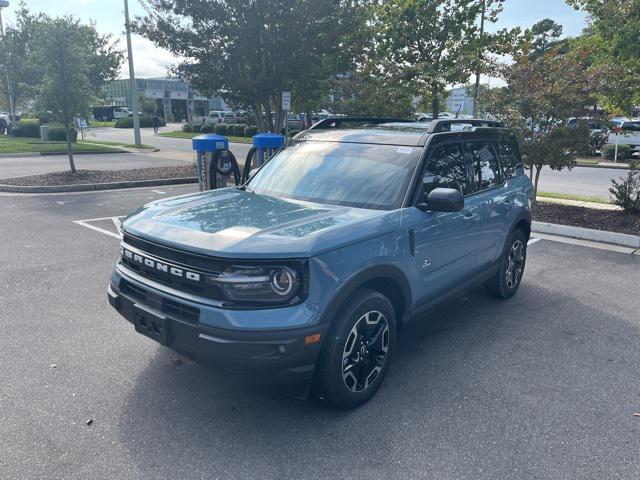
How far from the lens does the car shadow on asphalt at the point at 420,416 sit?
9.52ft

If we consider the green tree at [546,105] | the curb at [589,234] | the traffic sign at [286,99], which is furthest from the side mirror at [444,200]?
the traffic sign at [286,99]

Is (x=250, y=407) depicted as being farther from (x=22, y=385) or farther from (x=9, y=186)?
(x=9, y=186)

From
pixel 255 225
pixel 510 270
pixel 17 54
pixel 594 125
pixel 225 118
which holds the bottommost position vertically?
pixel 510 270

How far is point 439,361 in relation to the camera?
412 centimetres

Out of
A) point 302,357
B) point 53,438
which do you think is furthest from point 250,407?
point 53,438

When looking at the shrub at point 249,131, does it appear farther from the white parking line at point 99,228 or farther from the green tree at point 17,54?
the white parking line at point 99,228

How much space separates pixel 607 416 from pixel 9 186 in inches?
521

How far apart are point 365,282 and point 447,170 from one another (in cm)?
150

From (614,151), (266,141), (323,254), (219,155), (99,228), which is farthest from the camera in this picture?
(614,151)

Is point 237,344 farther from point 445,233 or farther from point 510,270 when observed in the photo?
point 510,270

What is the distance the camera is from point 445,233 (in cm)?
406

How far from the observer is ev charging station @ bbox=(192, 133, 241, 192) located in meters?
9.76

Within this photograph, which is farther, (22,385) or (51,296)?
(51,296)

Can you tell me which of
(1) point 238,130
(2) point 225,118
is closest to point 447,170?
(1) point 238,130
